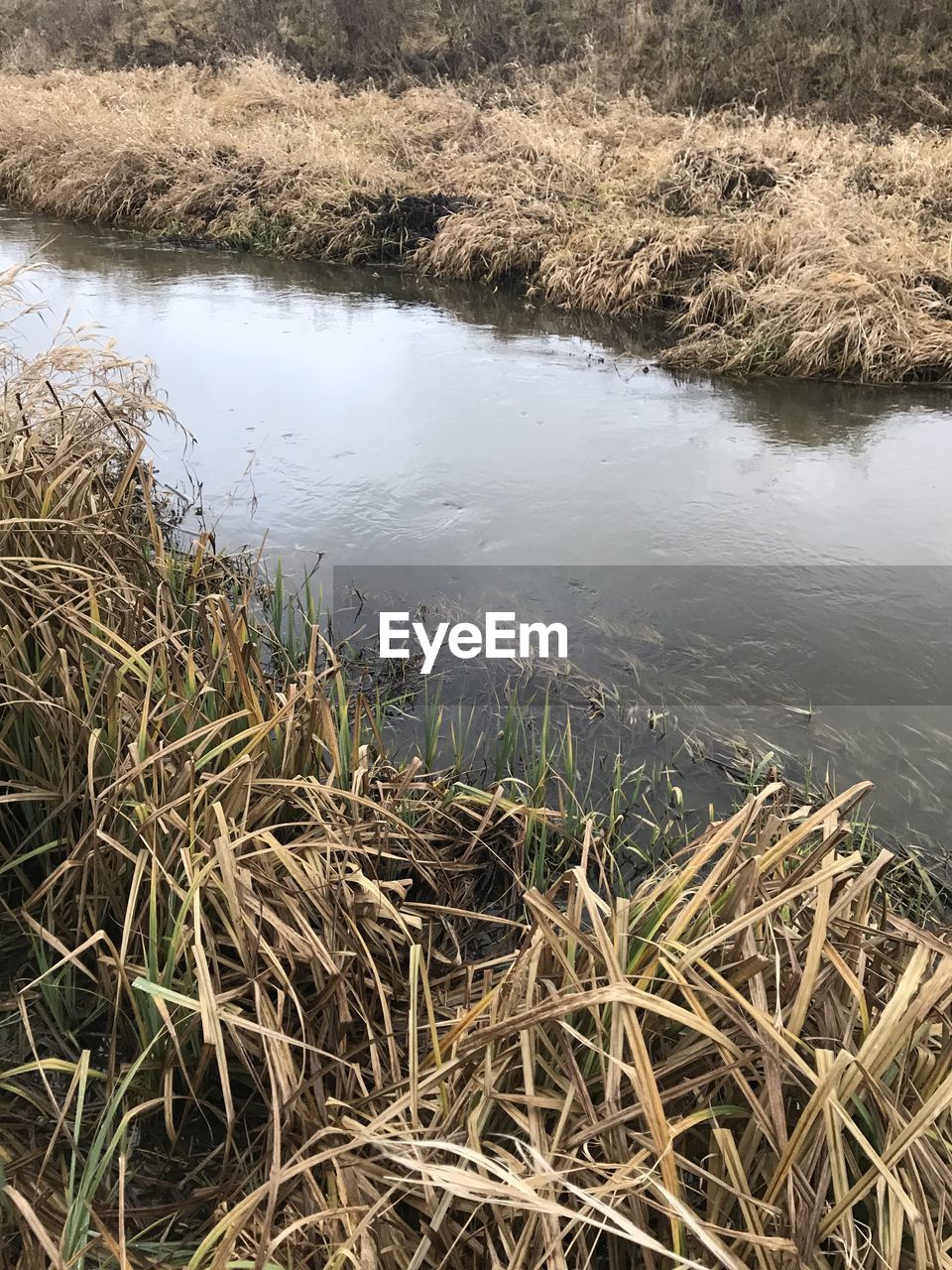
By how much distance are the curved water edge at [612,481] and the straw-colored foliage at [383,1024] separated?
0.85 meters

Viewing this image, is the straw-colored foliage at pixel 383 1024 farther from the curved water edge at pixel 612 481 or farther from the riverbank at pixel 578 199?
the riverbank at pixel 578 199

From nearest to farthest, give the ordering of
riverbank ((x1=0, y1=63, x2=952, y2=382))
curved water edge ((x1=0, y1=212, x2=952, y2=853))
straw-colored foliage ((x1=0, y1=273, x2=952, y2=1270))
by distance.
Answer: straw-colored foliage ((x1=0, y1=273, x2=952, y2=1270)), curved water edge ((x1=0, y1=212, x2=952, y2=853)), riverbank ((x1=0, y1=63, x2=952, y2=382))

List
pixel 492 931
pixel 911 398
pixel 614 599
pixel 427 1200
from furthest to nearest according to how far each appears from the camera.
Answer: pixel 911 398 < pixel 614 599 < pixel 492 931 < pixel 427 1200

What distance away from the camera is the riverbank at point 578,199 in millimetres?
5930

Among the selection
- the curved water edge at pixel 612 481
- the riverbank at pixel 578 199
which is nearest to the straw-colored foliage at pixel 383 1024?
the curved water edge at pixel 612 481

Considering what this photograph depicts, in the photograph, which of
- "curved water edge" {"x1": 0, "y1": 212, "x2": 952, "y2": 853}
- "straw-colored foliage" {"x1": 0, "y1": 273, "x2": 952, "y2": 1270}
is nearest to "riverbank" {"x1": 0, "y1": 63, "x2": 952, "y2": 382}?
"curved water edge" {"x1": 0, "y1": 212, "x2": 952, "y2": 853}

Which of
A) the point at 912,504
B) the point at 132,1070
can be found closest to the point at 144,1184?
the point at 132,1070

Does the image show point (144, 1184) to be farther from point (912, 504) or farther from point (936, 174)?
point (936, 174)

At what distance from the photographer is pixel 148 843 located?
1712mm

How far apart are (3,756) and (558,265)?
21.6 ft

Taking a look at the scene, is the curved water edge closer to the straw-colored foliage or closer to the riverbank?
the riverbank

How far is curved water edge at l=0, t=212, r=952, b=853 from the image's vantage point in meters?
3.06

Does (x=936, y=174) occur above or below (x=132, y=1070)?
above

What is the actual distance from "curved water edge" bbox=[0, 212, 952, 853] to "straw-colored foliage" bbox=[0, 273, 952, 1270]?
2.79 ft
